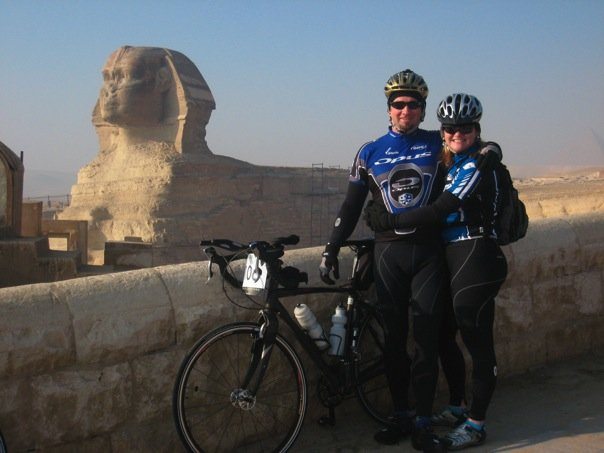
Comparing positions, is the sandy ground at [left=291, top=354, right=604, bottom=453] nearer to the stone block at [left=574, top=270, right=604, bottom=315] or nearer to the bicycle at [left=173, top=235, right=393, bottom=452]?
the bicycle at [left=173, top=235, right=393, bottom=452]

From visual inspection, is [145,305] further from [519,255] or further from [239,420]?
[519,255]

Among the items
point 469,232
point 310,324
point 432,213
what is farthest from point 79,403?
point 469,232

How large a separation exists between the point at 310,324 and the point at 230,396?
1.50 ft

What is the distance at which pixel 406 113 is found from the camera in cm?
307

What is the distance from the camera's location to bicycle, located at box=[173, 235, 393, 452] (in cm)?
277

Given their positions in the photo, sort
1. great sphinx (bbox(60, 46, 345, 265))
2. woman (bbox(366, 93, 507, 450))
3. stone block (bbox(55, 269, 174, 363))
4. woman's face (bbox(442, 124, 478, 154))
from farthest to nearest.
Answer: great sphinx (bbox(60, 46, 345, 265))
woman's face (bbox(442, 124, 478, 154))
woman (bbox(366, 93, 507, 450))
stone block (bbox(55, 269, 174, 363))

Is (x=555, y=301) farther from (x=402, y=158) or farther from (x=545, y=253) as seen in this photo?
(x=402, y=158)

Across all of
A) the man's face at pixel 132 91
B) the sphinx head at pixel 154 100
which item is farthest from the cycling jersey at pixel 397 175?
the man's face at pixel 132 91

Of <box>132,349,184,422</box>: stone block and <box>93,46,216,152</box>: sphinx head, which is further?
<box>93,46,216,152</box>: sphinx head

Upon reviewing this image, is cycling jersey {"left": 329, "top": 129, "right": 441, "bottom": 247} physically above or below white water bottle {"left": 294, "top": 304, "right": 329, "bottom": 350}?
above

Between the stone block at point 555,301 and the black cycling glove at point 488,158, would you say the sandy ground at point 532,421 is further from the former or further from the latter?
the black cycling glove at point 488,158

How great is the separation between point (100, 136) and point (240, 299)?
112ft

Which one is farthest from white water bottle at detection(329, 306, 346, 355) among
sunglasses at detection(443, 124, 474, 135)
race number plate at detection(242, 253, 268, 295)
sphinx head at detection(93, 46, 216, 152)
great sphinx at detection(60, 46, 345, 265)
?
sphinx head at detection(93, 46, 216, 152)

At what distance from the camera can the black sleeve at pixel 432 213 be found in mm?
2775
